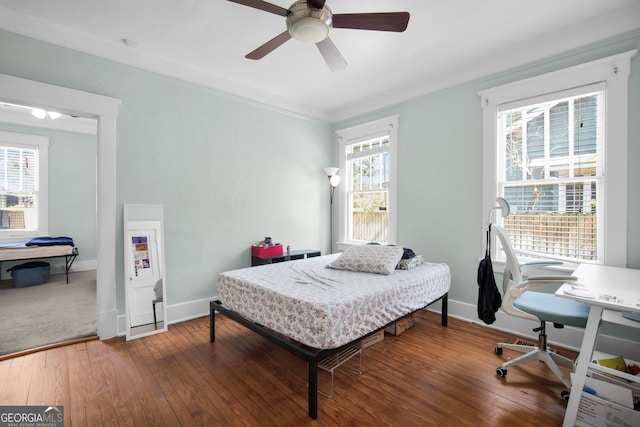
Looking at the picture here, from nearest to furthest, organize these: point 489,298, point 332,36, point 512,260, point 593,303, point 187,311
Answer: point 593,303 < point 512,260 < point 489,298 < point 332,36 < point 187,311

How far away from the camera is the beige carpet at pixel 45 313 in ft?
9.07

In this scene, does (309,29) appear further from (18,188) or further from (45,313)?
(18,188)

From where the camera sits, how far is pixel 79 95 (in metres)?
2.70

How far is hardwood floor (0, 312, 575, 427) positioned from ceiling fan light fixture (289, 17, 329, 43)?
2405 millimetres

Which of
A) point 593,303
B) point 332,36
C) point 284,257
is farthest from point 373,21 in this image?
point 284,257

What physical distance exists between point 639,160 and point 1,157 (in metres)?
8.42

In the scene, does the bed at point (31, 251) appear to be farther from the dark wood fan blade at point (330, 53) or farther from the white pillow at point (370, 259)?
the dark wood fan blade at point (330, 53)

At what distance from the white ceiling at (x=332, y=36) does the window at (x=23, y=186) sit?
12.1 feet

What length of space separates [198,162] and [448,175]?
2976 millimetres

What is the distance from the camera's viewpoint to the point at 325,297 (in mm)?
2055

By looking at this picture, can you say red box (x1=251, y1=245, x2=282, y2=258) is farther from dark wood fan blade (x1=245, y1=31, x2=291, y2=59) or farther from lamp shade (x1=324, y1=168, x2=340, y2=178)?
dark wood fan blade (x1=245, y1=31, x2=291, y2=59)

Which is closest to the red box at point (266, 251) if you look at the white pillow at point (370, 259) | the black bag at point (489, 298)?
the white pillow at point (370, 259)

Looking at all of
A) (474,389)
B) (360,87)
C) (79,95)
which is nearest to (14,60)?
(79,95)

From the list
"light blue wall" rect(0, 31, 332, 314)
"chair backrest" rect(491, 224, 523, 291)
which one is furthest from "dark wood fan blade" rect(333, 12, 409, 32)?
"light blue wall" rect(0, 31, 332, 314)
